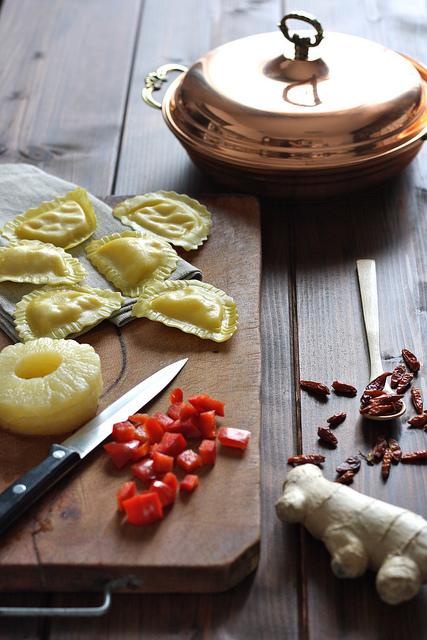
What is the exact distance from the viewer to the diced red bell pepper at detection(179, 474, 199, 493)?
172 centimetres

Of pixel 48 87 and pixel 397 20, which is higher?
pixel 397 20

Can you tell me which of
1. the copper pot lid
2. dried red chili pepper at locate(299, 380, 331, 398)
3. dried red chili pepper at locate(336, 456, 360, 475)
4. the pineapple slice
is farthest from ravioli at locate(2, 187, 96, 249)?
dried red chili pepper at locate(336, 456, 360, 475)

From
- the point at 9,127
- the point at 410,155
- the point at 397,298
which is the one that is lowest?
the point at 9,127

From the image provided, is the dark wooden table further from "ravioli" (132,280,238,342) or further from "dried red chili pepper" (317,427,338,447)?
"ravioli" (132,280,238,342)

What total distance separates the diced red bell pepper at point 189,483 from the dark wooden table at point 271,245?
15 centimetres

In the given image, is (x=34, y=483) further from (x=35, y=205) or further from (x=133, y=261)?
(x=35, y=205)

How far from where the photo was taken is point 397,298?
91.0 inches

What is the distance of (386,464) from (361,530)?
261 mm

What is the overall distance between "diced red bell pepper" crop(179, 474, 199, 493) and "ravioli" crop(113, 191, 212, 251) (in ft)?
2.72

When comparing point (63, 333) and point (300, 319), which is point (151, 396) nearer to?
point (63, 333)

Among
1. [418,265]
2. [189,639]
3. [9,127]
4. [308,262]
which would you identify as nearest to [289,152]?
[308,262]

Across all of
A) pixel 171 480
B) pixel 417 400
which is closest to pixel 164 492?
pixel 171 480

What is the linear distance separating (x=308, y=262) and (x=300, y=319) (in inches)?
10.0

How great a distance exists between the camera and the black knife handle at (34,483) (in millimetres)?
1646
